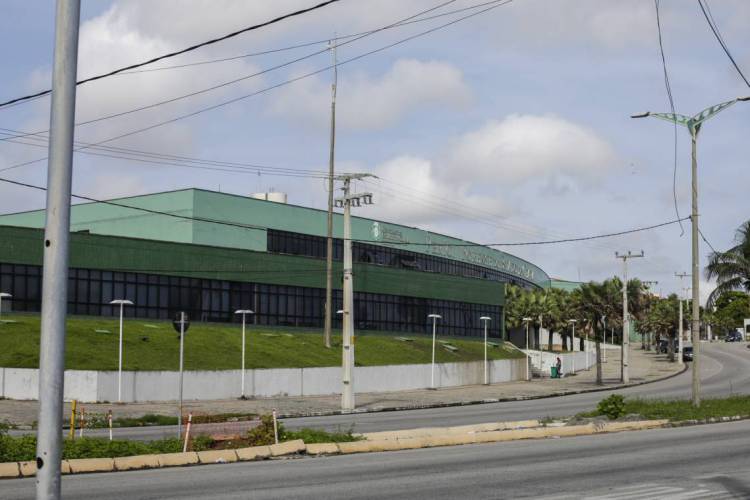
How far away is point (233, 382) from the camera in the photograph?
46.8 meters

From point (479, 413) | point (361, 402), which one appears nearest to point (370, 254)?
point (361, 402)

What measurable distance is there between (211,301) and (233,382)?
18.1 meters

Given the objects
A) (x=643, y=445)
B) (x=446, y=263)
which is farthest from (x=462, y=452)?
(x=446, y=263)

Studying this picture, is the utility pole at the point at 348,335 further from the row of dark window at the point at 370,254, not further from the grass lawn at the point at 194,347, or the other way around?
the row of dark window at the point at 370,254

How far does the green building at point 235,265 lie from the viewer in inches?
2267

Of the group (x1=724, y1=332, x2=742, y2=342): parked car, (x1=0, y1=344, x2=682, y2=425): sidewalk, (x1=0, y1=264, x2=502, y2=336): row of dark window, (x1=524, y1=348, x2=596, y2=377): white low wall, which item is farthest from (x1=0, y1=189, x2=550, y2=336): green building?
(x1=724, y1=332, x2=742, y2=342): parked car

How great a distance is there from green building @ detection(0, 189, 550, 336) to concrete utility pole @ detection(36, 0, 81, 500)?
50614 mm

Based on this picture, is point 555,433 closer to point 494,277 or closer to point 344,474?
point 344,474

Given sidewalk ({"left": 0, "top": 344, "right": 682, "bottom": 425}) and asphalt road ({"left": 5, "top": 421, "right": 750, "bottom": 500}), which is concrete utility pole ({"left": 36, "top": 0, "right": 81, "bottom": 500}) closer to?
asphalt road ({"left": 5, "top": 421, "right": 750, "bottom": 500})

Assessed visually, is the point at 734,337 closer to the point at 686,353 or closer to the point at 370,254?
the point at 686,353

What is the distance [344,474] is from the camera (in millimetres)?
16578

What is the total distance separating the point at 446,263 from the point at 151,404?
5575 cm

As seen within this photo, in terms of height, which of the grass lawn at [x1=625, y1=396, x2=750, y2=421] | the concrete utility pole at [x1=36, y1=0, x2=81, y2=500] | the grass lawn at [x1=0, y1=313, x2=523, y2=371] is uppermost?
the concrete utility pole at [x1=36, y1=0, x2=81, y2=500]

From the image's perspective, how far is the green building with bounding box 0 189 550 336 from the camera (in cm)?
5759
